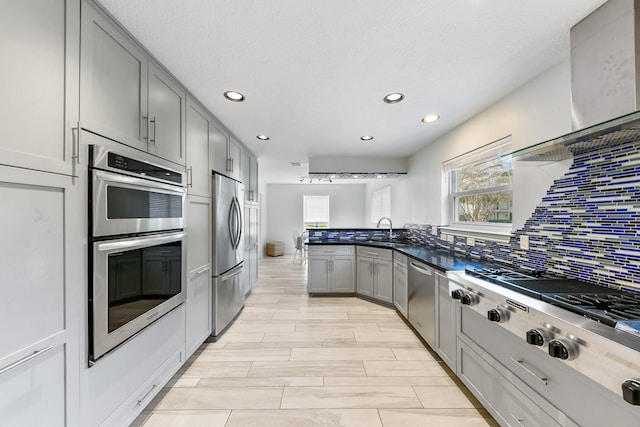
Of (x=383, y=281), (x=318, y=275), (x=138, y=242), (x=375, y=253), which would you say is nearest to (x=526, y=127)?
(x=375, y=253)

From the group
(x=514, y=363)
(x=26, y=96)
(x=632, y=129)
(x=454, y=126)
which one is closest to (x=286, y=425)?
(x=514, y=363)

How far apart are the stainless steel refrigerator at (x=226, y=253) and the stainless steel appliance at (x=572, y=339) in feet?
7.65

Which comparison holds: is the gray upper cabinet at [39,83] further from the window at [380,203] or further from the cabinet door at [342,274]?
the window at [380,203]

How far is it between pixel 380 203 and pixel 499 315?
18.5 ft

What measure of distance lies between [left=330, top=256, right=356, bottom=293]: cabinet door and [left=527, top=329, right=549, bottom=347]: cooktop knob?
3.13m

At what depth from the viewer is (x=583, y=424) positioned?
1.05 meters

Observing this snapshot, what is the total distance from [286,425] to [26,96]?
6.93 feet

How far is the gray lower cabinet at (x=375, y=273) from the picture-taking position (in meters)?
3.74

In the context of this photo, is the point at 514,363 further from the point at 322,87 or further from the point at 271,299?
the point at 271,299

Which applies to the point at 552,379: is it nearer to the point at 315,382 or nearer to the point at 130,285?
the point at 315,382

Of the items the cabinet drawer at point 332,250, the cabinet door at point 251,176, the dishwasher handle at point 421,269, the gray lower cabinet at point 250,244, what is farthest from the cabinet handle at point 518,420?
the cabinet door at point 251,176

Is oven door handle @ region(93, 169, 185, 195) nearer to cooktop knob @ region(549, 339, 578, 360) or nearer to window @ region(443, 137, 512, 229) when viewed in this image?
cooktop knob @ region(549, 339, 578, 360)

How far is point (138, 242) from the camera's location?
5.13 feet

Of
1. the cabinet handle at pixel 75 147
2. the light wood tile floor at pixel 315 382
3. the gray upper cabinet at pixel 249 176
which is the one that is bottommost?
the light wood tile floor at pixel 315 382
